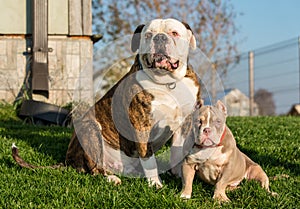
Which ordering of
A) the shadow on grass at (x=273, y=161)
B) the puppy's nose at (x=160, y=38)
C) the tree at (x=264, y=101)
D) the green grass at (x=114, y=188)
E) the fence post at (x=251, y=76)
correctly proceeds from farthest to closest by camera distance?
the fence post at (x=251, y=76) → the tree at (x=264, y=101) → the shadow on grass at (x=273, y=161) → the puppy's nose at (x=160, y=38) → the green grass at (x=114, y=188)

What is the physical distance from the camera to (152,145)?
3.82 metres

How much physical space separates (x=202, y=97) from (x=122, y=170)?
3.03ft

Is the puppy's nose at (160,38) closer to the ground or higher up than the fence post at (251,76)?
higher up

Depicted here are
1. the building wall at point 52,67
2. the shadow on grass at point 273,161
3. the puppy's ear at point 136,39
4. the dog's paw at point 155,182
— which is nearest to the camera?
the dog's paw at point 155,182

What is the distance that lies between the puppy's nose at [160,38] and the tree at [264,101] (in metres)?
11.1

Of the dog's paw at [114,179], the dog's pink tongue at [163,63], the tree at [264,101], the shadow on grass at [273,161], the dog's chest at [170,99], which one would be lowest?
the tree at [264,101]

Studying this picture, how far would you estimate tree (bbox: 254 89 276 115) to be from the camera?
14580 mm

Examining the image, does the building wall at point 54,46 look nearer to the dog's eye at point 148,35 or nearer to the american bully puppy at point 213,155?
the dog's eye at point 148,35

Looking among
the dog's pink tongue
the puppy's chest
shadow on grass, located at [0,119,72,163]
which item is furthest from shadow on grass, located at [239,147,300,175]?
shadow on grass, located at [0,119,72,163]

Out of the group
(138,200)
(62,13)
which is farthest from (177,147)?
(62,13)

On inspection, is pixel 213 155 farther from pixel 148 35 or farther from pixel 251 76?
pixel 251 76

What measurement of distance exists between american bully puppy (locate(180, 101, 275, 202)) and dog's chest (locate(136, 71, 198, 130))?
0.36 metres

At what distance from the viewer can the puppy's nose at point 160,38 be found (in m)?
3.70

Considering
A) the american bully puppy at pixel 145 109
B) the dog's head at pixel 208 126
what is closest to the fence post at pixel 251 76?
the american bully puppy at pixel 145 109
